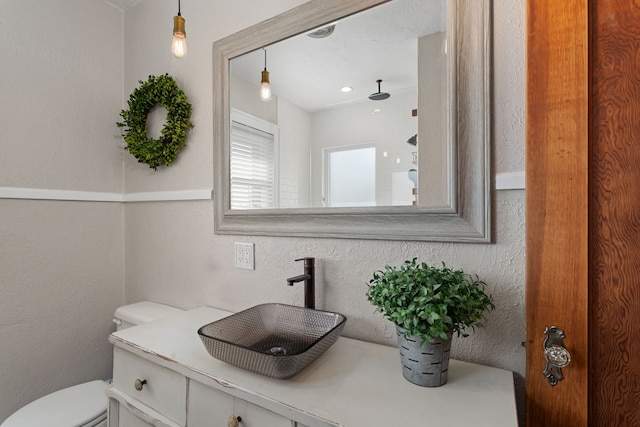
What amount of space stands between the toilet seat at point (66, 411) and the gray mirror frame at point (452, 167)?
0.95 meters

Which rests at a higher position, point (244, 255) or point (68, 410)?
point (244, 255)

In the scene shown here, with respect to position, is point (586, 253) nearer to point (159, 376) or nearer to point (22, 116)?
point (159, 376)

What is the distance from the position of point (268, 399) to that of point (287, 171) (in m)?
0.82

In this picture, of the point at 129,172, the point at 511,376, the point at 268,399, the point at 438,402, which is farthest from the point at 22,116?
the point at 511,376

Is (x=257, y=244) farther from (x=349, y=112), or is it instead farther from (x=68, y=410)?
(x=68, y=410)

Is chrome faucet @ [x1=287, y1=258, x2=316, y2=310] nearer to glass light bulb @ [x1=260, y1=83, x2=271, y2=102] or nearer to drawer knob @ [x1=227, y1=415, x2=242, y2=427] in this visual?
drawer knob @ [x1=227, y1=415, x2=242, y2=427]

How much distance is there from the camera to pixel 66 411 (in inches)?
48.9

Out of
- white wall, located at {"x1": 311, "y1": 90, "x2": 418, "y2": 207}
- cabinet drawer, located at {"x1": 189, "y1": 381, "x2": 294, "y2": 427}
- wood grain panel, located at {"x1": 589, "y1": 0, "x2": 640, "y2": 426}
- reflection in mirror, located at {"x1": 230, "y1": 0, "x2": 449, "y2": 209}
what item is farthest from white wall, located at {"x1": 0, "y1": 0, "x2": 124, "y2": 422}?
wood grain panel, located at {"x1": 589, "y1": 0, "x2": 640, "y2": 426}

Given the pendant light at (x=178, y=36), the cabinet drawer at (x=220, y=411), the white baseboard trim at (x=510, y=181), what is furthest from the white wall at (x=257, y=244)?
the cabinet drawer at (x=220, y=411)

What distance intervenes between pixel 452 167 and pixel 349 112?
0.43m

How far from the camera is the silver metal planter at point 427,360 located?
76cm

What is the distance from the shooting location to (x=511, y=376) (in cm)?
83

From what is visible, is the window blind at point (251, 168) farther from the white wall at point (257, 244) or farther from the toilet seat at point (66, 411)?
the toilet seat at point (66, 411)

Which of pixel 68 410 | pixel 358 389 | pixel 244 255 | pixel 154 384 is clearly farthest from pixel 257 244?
pixel 68 410
